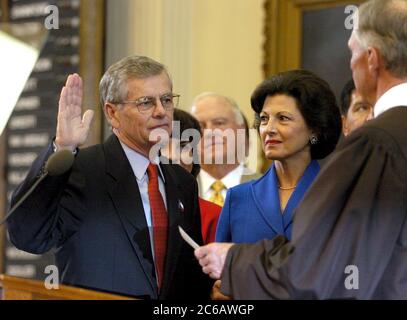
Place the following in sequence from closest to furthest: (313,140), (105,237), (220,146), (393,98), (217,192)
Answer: (393,98) → (105,237) → (313,140) → (217,192) → (220,146)

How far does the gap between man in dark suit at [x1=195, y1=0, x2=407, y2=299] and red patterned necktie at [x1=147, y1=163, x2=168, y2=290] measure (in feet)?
2.47

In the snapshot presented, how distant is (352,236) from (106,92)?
1.51m

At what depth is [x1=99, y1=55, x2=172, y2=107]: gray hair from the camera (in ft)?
12.1

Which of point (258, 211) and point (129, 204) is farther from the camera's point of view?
point (258, 211)

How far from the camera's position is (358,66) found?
289cm

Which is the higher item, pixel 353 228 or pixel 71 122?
pixel 71 122

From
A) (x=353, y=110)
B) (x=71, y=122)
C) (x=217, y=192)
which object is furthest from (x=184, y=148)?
(x=71, y=122)

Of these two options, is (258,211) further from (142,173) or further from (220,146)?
(220,146)

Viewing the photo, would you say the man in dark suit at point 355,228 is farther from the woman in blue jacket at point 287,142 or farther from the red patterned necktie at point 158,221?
→ the woman in blue jacket at point 287,142

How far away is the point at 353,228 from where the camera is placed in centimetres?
262

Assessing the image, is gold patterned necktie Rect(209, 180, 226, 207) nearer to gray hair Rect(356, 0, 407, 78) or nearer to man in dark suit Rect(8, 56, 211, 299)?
man in dark suit Rect(8, 56, 211, 299)

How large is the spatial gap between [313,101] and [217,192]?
1.46 meters

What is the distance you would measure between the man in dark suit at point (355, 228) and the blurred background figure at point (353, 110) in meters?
1.60

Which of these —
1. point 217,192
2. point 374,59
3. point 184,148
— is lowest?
point 217,192
